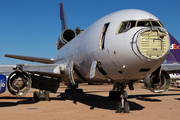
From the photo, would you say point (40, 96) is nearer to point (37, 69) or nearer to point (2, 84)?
point (37, 69)

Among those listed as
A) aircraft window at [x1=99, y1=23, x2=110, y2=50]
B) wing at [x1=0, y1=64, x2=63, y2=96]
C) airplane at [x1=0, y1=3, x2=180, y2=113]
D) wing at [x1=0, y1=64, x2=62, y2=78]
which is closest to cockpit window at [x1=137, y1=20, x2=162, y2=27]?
airplane at [x1=0, y1=3, x2=180, y2=113]

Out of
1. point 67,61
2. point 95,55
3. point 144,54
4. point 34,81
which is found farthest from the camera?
point 34,81

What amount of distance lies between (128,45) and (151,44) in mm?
827

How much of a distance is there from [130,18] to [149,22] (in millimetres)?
792

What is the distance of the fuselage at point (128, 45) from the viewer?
7.21 m

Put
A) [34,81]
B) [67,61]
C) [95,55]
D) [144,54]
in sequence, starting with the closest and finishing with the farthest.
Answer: [144,54] < [95,55] < [67,61] < [34,81]

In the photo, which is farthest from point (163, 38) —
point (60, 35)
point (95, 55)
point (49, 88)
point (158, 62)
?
point (60, 35)

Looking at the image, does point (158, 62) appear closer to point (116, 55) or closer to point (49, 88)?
point (116, 55)

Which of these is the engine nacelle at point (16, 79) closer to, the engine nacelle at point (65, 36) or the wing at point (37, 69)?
the wing at point (37, 69)

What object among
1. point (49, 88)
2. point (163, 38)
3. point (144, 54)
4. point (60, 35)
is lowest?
point (49, 88)

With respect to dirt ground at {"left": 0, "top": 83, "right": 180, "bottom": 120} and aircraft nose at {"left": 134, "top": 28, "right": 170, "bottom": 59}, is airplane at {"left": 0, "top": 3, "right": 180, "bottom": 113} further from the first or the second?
dirt ground at {"left": 0, "top": 83, "right": 180, "bottom": 120}

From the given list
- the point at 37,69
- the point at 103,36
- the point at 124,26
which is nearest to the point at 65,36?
the point at 37,69

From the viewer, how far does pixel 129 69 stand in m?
7.92

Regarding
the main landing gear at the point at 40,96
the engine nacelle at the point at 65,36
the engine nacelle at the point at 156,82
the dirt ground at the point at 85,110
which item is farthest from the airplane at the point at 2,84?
the engine nacelle at the point at 65,36
